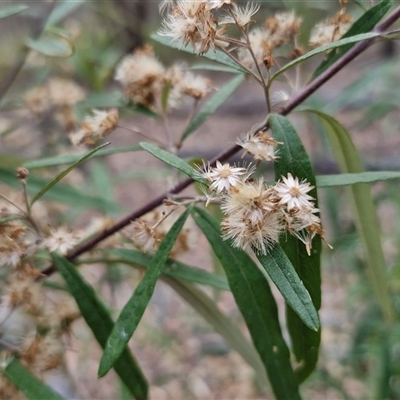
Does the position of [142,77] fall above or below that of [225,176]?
above

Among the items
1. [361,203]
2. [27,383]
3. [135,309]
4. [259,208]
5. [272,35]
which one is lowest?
[27,383]

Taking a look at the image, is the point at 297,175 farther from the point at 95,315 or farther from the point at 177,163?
the point at 95,315

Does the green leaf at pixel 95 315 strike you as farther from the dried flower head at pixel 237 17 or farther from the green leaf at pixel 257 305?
the dried flower head at pixel 237 17

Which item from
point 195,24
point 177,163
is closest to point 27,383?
point 177,163

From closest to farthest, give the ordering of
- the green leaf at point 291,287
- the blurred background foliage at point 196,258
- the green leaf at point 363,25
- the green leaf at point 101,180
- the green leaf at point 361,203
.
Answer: the green leaf at point 291,287 < the green leaf at point 363,25 < the green leaf at point 361,203 < the blurred background foliage at point 196,258 < the green leaf at point 101,180

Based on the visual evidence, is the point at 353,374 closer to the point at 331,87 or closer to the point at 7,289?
the point at 7,289

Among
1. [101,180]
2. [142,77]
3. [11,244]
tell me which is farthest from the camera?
[101,180]

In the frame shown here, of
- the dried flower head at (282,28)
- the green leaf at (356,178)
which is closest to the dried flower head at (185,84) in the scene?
the dried flower head at (282,28)
